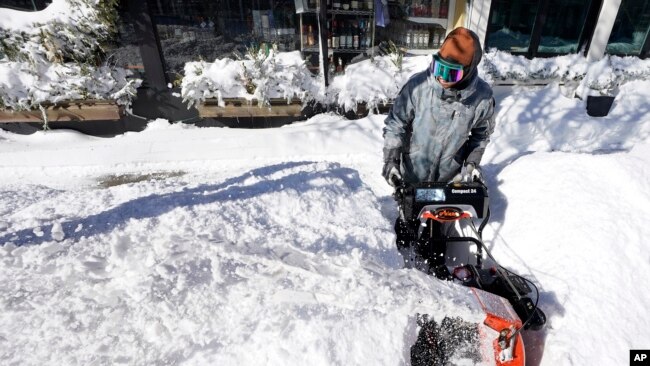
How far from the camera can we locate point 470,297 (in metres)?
1.86

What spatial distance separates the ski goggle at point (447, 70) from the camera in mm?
2232

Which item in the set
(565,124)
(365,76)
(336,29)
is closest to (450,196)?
(365,76)

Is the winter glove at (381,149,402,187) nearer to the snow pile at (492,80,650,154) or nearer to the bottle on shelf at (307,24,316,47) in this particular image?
the snow pile at (492,80,650,154)

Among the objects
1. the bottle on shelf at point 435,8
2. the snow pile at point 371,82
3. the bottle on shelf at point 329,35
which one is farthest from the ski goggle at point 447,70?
the bottle on shelf at point 435,8

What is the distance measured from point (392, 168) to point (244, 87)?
14.2 feet

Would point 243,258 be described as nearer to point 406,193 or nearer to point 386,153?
point 406,193

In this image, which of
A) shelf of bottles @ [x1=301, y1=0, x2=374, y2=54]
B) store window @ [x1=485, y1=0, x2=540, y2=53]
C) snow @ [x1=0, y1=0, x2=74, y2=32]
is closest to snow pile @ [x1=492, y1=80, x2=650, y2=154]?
store window @ [x1=485, y1=0, x2=540, y2=53]

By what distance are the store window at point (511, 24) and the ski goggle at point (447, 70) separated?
21.9 ft

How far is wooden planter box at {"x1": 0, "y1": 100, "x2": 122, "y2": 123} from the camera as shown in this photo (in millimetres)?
5648

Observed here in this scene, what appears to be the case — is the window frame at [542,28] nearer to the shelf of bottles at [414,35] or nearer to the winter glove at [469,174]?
the shelf of bottles at [414,35]

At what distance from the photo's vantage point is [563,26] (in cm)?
769

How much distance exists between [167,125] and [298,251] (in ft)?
18.4

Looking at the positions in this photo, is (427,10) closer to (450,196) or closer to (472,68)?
(472,68)

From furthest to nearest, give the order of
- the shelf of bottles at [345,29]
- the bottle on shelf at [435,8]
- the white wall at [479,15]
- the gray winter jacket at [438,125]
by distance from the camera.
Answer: the bottle on shelf at [435,8] < the white wall at [479,15] < the shelf of bottles at [345,29] < the gray winter jacket at [438,125]
